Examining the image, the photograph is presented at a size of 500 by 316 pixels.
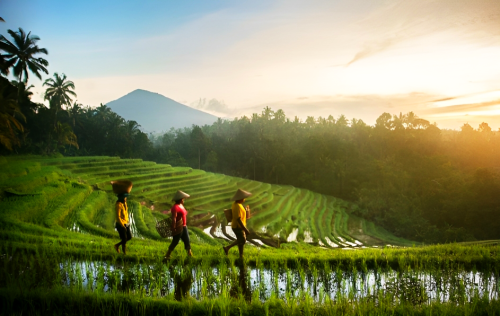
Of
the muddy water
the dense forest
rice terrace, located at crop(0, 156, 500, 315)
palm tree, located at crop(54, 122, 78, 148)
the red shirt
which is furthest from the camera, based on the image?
palm tree, located at crop(54, 122, 78, 148)

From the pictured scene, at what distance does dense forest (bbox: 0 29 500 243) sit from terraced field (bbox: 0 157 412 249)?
4612 millimetres

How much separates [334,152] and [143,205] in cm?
2925

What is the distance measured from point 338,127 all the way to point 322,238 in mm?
34705

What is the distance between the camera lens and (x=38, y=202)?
9953mm

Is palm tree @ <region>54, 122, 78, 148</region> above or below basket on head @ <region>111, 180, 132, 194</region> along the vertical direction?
above

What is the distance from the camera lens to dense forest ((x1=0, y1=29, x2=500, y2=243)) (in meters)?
23.4

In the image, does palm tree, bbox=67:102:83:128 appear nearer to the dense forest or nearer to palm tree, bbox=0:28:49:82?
the dense forest

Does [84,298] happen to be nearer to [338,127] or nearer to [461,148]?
[461,148]

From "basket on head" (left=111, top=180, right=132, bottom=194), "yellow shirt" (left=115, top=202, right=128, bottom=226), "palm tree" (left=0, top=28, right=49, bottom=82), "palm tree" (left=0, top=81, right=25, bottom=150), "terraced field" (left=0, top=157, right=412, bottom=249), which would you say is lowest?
"terraced field" (left=0, top=157, right=412, bottom=249)

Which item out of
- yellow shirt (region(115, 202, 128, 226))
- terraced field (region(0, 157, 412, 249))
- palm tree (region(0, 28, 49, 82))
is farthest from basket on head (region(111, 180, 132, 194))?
palm tree (region(0, 28, 49, 82))

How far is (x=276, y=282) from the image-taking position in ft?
15.6

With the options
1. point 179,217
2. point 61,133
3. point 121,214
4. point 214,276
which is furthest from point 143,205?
point 61,133

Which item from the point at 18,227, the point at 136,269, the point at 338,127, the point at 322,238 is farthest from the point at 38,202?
the point at 338,127

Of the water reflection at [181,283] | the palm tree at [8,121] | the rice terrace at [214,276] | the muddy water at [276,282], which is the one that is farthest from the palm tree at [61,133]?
the water reflection at [181,283]
